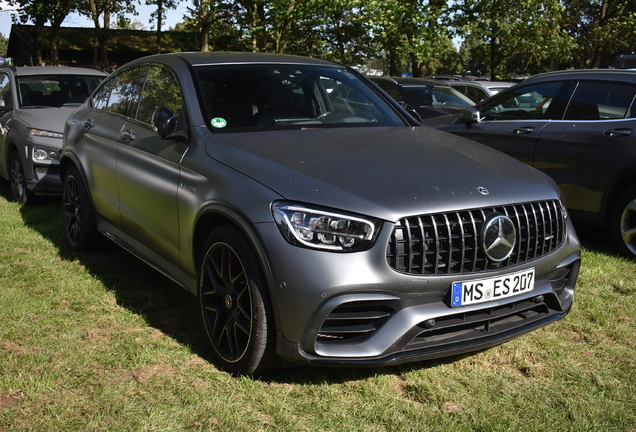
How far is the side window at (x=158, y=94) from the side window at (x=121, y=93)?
0.60 ft

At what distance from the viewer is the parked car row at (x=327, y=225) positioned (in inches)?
123

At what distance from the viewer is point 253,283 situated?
327 centimetres

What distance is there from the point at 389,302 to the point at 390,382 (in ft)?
2.14

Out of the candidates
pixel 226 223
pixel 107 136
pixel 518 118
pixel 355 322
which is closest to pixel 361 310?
pixel 355 322

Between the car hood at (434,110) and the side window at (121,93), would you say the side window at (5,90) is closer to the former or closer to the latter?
the side window at (121,93)

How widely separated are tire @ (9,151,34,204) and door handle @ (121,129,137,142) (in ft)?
11.5

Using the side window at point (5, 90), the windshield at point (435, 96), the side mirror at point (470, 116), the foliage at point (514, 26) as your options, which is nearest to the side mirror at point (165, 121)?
the side mirror at point (470, 116)

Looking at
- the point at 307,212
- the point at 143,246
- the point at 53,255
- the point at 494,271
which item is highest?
the point at 307,212

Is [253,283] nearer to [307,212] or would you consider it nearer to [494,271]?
[307,212]

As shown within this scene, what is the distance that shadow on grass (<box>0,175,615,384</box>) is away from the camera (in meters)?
3.69

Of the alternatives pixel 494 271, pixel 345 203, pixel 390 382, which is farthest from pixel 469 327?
pixel 345 203

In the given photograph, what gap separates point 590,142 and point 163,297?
386 centimetres

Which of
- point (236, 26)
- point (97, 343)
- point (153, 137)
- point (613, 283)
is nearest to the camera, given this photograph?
point (97, 343)

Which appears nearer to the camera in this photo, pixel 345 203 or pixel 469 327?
pixel 345 203
